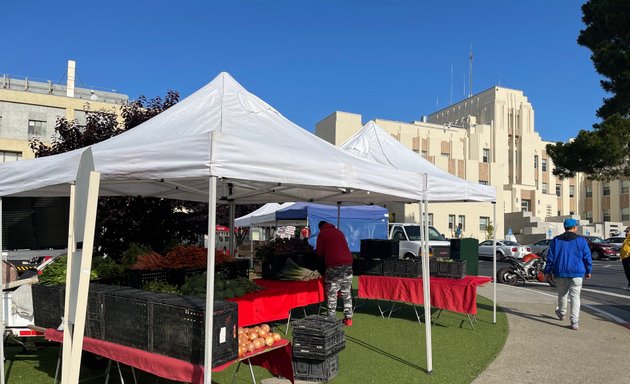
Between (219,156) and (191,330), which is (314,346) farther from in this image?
(219,156)

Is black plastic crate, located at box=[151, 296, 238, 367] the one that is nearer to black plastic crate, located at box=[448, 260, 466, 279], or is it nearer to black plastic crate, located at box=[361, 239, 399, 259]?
black plastic crate, located at box=[448, 260, 466, 279]

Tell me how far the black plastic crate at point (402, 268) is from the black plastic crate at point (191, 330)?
16.4 feet

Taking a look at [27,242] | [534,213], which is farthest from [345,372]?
[534,213]

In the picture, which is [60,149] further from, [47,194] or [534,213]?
[534,213]

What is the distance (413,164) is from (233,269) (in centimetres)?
408

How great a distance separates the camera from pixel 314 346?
16.3 ft

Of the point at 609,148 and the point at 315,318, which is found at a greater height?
the point at 609,148

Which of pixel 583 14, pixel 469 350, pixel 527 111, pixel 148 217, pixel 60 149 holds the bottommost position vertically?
pixel 469 350

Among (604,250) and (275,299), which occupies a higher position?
(275,299)

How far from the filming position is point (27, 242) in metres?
10.9

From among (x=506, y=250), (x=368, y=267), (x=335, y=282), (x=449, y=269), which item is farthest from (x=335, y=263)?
(x=506, y=250)

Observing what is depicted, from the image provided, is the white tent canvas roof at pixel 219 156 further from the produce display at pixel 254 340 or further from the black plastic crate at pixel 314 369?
the black plastic crate at pixel 314 369

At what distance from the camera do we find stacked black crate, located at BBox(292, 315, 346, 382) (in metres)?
4.92

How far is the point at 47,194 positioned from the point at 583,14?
20.7 m
